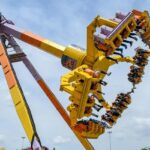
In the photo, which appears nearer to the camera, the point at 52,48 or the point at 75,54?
the point at 75,54

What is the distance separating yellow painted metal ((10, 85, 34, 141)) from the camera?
42.9 ft

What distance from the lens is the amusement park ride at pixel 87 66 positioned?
11172 millimetres

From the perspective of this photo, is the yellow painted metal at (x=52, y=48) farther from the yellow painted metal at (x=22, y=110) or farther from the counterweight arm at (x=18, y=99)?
the yellow painted metal at (x=22, y=110)

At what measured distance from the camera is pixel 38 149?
1199cm

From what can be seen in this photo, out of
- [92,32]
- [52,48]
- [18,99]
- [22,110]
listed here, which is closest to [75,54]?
[52,48]

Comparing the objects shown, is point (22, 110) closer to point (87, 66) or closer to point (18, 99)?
point (18, 99)

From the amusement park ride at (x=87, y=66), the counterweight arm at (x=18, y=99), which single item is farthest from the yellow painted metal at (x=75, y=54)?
the counterweight arm at (x=18, y=99)

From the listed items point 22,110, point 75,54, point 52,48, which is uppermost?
point 75,54

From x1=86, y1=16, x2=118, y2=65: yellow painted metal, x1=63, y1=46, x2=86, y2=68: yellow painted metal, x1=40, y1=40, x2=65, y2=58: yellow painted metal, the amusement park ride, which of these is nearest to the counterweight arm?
the amusement park ride

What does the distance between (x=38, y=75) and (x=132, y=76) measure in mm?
5023

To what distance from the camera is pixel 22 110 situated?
537 inches

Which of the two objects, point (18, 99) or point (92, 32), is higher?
point (92, 32)

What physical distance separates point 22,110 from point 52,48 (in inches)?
117

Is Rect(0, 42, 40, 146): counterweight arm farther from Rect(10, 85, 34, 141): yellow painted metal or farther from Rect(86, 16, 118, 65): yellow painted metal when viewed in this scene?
Rect(86, 16, 118, 65): yellow painted metal
